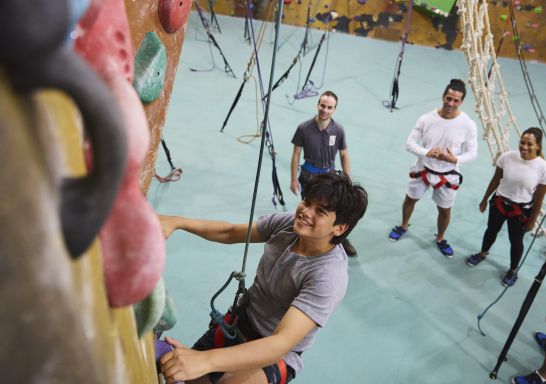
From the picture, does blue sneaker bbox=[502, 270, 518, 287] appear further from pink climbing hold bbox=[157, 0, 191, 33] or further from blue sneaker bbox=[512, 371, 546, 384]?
pink climbing hold bbox=[157, 0, 191, 33]

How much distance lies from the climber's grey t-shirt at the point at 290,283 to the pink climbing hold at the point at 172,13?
81 centimetres

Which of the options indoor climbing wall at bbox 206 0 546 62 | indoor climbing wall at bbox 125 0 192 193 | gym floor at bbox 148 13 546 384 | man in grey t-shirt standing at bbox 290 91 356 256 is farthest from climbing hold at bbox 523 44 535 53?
indoor climbing wall at bbox 125 0 192 193

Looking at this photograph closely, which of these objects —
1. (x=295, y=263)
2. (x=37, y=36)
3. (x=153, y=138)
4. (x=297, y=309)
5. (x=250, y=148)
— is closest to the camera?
(x=37, y=36)

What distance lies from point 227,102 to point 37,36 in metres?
5.54

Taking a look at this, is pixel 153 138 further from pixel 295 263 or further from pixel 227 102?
pixel 227 102

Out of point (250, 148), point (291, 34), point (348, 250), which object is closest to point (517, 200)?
point (348, 250)

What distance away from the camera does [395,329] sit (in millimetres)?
2635

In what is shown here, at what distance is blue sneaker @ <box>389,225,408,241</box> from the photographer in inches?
136

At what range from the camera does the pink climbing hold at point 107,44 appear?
372 millimetres

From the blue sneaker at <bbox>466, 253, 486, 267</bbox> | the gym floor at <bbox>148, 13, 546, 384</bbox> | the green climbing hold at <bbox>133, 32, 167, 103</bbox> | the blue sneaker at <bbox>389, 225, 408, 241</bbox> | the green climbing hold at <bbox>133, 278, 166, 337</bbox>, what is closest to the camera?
the green climbing hold at <bbox>133, 278, 166, 337</bbox>

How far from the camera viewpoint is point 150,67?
2.19 feet

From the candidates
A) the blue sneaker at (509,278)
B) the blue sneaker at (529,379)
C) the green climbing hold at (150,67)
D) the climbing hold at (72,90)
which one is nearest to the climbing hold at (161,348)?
the green climbing hold at (150,67)

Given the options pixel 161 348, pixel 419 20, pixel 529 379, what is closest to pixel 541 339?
pixel 529 379

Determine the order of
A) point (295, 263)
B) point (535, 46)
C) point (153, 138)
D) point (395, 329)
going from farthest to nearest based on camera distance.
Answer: point (535, 46) < point (395, 329) < point (295, 263) < point (153, 138)
